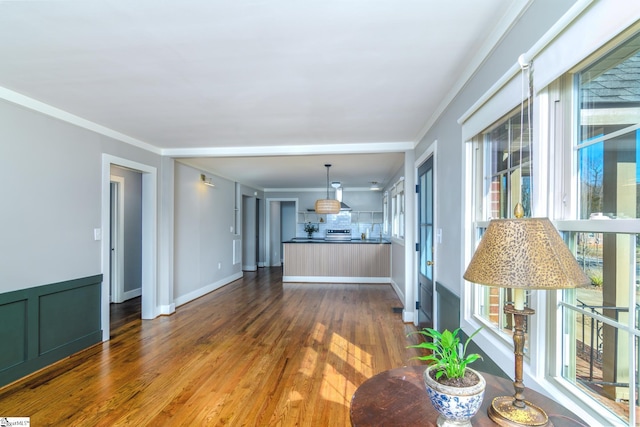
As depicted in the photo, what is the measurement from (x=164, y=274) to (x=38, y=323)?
1736 millimetres

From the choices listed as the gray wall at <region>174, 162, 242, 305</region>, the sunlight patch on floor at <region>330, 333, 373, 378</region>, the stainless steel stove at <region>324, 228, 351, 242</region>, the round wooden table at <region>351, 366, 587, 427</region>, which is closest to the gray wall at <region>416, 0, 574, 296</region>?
the sunlight patch on floor at <region>330, 333, 373, 378</region>

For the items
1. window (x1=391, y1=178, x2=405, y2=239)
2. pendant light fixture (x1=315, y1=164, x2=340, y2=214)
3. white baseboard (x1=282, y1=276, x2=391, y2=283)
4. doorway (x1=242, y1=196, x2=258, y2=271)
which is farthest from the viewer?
doorway (x1=242, y1=196, x2=258, y2=271)

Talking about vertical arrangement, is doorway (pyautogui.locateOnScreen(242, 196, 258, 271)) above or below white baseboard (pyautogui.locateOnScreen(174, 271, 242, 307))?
above

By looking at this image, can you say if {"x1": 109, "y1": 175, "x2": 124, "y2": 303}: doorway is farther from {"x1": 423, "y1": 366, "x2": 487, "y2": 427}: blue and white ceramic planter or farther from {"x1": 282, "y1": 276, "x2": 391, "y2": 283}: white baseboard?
{"x1": 423, "y1": 366, "x2": 487, "y2": 427}: blue and white ceramic planter

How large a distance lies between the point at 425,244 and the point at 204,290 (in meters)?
4.16

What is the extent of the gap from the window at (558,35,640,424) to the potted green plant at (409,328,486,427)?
454mm

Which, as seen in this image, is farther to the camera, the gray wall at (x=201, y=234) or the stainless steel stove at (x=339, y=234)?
the stainless steel stove at (x=339, y=234)

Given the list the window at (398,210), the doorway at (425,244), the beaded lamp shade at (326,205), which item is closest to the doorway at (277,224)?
the beaded lamp shade at (326,205)

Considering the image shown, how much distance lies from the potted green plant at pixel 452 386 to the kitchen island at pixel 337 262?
5963 millimetres

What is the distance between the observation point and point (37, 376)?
2.71m

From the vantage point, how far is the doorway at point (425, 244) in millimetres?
3348

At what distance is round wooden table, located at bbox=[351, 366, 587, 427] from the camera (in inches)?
38.9

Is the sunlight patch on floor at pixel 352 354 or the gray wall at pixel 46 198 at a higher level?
the gray wall at pixel 46 198

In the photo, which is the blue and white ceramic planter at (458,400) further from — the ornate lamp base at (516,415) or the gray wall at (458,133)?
the gray wall at (458,133)
